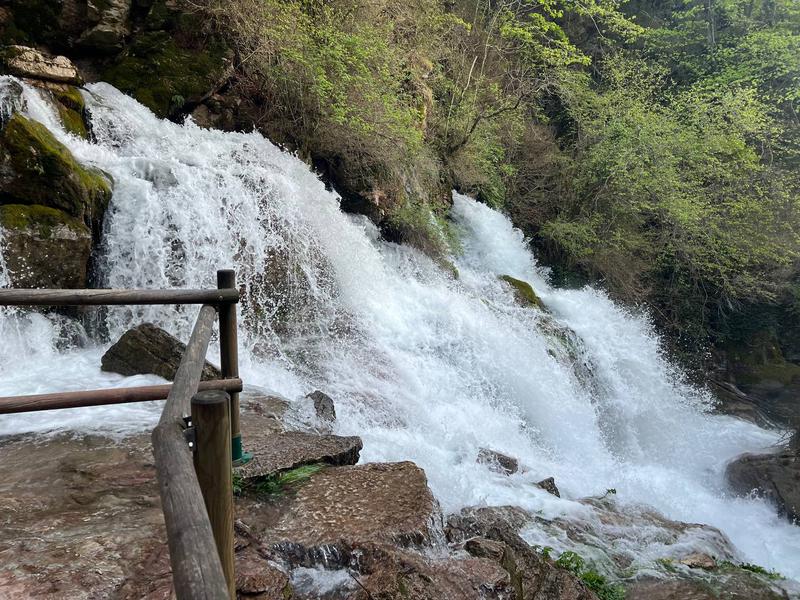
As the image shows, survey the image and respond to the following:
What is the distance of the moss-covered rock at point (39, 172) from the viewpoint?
5.45m

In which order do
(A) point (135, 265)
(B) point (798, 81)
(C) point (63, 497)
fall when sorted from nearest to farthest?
1. (C) point (63, 497)
2. (A) point (135, 265)
3. (B) point (798, 81)

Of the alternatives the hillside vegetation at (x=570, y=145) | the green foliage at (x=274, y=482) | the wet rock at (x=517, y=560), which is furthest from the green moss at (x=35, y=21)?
the wet rock at (x=517, y=560)

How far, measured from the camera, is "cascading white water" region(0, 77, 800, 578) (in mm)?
5238

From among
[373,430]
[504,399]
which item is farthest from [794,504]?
[373,430]

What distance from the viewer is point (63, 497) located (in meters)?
2.91

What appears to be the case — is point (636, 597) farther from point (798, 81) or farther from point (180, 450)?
point (798, 81)

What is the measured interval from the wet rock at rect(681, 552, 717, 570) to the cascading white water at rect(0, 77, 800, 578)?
254mm

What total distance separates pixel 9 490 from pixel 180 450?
2684 mm

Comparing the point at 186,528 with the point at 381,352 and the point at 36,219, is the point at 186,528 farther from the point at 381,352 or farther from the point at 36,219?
the point at 381,352

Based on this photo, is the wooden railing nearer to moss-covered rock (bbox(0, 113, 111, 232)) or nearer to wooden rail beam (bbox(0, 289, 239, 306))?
wooden rail beam (bbox(0, 289, 239, 306))

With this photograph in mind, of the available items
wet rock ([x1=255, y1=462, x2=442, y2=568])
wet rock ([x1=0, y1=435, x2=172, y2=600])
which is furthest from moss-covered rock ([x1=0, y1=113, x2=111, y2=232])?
wet rock ([x1=255, y1=462, x2=442, y2=568])

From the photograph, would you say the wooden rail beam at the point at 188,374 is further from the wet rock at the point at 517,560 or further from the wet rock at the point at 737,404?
the wet rock at the point at 737,404

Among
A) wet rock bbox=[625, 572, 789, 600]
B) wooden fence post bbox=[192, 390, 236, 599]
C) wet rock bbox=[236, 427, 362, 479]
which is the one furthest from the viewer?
wet rock bbox=[625, 572, 789, 600]

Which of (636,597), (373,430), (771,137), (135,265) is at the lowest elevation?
(636,597)
